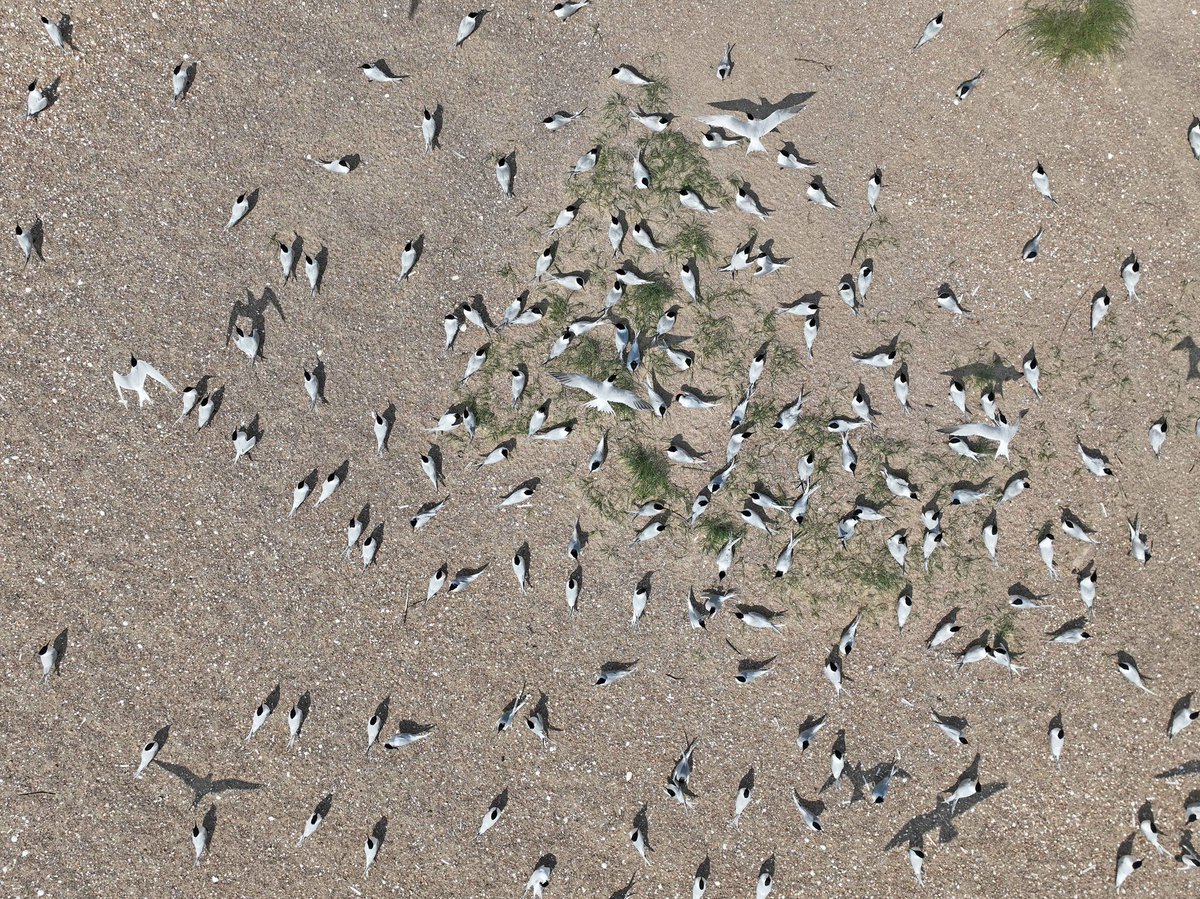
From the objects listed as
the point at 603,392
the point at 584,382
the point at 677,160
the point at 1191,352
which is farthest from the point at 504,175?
the point at 1191,352

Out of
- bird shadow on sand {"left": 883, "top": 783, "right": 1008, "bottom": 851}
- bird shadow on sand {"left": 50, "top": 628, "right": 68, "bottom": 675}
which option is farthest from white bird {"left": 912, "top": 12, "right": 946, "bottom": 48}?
bird shadow on sand {"left": 50, "top": 628, "right": 68, "bottom": 675}

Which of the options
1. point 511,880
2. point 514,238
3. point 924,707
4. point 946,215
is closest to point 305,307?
point 514,238

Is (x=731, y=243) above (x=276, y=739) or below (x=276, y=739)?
above

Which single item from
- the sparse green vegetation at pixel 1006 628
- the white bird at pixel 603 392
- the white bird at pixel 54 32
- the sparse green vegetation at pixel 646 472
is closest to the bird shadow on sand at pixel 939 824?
the sparse green vegetation at pixel 1006 628

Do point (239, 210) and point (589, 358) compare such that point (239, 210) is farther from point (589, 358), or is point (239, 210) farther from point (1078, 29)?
point (1078, 29)

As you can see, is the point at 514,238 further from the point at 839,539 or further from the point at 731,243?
the point at 839,539

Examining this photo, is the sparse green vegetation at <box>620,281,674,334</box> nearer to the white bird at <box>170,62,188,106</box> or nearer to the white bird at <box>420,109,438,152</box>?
the white bird at <box>420,109,438,152</box>

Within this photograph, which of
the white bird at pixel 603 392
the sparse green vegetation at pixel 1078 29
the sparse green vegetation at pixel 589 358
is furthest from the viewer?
the sparse green vegetation at pixel 589 358

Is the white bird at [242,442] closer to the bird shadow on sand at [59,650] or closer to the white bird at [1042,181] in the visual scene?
the bird shadow on sand at [59,650]
